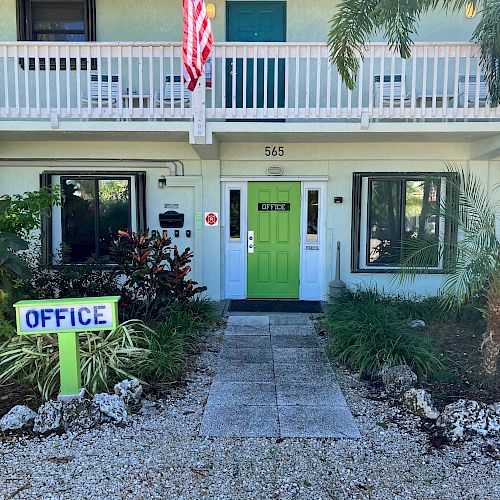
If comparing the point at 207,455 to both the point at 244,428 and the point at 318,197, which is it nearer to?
the point at 244,428

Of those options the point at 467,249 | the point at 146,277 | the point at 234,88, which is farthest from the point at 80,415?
the point at 234,88

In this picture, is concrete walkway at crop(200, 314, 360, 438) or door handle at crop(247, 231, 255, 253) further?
door handle at crop(247, 231, 255, 253)

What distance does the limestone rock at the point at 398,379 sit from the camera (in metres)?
4.74

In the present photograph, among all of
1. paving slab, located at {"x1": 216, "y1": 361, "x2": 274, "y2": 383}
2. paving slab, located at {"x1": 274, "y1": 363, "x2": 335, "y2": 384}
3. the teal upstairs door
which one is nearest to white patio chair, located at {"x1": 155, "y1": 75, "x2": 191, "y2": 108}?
the teal upstairs door

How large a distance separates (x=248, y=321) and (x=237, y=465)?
4010mm

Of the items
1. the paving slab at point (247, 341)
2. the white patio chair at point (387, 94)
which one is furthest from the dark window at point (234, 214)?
the white patio chair at point (387, 94)

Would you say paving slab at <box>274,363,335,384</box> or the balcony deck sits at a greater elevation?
the balcony deck

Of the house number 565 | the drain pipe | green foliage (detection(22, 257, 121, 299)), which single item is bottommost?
the drain pipe

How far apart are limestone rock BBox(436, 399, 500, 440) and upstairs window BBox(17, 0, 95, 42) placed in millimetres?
8168

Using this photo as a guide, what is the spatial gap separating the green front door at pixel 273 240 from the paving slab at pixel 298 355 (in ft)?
9.13

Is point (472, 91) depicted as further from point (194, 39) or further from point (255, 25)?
point (194, 39)

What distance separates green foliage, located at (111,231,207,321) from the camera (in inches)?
269

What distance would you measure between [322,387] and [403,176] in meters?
4.95

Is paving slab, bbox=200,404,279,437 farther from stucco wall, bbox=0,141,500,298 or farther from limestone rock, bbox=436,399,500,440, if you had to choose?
stucco wall, bbox=0,141,500,298
